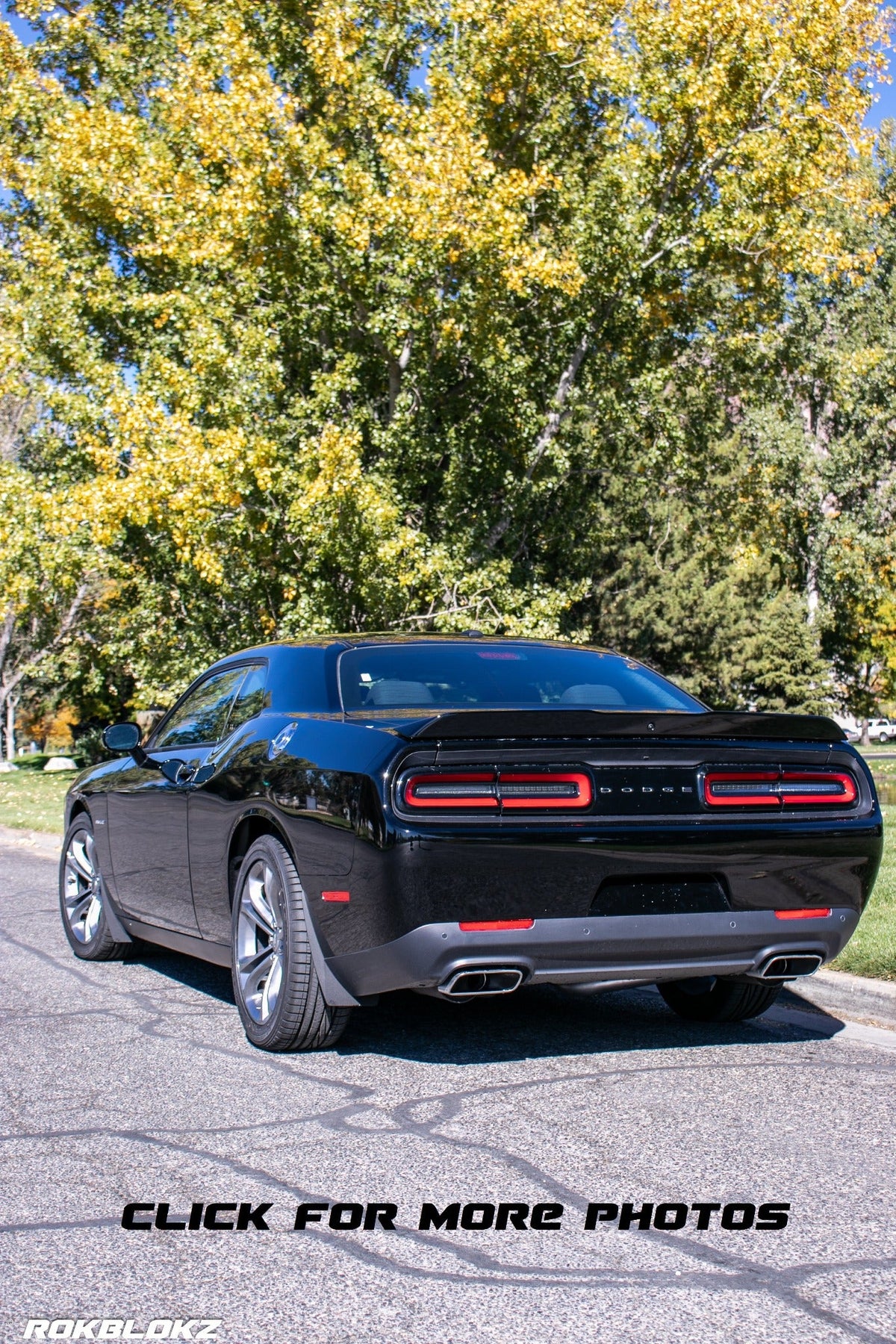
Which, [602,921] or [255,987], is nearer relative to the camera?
[602,921]

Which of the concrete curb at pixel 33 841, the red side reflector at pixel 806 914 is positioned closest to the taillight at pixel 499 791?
the red side reflector at pixel 806 914

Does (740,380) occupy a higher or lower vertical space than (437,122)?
lower

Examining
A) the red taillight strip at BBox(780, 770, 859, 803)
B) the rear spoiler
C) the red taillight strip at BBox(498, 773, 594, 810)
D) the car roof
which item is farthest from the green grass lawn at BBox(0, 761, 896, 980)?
the red taillight strip at BBox(498, 773, 594, 810)

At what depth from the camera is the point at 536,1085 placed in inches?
190

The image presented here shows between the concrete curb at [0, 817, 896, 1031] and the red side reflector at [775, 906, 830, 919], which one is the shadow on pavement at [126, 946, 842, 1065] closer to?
the concrete curb at [0, 817, 896, 1031]

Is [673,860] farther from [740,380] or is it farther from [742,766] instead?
[740,380]

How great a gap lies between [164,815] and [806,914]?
2912mm

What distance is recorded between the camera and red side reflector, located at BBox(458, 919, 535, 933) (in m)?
4.51

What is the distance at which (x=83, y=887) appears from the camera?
7.86m

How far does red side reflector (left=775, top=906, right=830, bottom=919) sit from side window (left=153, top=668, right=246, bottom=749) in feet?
8.48

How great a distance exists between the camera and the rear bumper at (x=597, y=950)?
14.8 feet

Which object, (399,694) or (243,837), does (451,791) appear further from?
(243,837)

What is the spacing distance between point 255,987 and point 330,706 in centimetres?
109

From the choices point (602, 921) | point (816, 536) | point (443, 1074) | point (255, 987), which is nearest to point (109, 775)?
point (255, 987)
